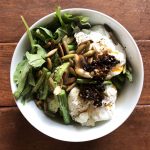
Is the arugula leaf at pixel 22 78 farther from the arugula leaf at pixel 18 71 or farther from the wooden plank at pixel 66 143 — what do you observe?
the wooden plank at pixel 66 143

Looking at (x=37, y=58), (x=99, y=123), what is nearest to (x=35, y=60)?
(x=37, y=58)

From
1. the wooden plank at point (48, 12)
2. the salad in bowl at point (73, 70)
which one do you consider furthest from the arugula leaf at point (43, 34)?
the wooden plank at point (48, 12)

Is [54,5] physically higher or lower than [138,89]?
higher

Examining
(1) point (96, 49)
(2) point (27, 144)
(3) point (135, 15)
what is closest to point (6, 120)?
(2) point (27, 144)

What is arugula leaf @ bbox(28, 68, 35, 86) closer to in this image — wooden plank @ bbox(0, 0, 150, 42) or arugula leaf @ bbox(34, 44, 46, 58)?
arugula leaf @ bbox(34, 44, 46, 58)

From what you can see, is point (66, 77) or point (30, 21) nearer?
point (66, 77)

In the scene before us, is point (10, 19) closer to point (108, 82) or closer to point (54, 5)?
point (54, 5)
